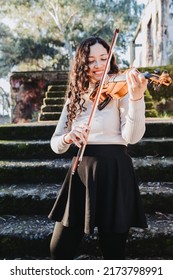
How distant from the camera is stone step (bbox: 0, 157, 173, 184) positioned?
284 centimetres

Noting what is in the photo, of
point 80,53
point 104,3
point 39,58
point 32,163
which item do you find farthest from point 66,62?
point 80,53

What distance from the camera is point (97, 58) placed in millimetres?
1601

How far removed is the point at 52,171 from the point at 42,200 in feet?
1.27

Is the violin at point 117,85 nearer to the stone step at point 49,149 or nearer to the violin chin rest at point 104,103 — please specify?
the violin chin rest at point 104,103

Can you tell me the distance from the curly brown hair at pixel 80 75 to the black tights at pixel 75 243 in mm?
527

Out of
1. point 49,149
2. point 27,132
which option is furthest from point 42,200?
point 27,132

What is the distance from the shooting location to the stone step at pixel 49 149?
124 inches

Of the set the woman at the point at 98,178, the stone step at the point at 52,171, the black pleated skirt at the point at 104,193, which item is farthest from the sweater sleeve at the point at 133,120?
the stone step at the point at 52,171

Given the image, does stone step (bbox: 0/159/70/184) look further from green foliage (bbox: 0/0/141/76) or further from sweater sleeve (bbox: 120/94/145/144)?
green foliage (bbox: 0/0/141/76)

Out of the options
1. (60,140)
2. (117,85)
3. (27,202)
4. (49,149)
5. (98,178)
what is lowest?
(27,202)

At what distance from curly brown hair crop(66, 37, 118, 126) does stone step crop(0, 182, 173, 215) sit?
1065mm

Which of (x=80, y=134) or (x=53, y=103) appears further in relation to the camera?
(x=53, y=103)

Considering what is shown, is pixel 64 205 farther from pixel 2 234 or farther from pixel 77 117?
pixel 2 234

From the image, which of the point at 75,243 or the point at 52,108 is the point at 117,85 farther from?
the point at 52,108
